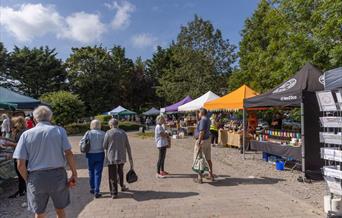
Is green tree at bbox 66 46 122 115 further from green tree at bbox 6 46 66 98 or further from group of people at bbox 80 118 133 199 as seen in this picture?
group of people at bbox 80 118 133 199

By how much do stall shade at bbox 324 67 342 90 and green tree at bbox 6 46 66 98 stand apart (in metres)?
42.8

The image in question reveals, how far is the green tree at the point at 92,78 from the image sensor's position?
4409cm

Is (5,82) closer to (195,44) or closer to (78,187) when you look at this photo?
(195,44)

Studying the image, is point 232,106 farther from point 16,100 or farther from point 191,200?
point 16,100

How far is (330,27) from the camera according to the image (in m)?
9.85

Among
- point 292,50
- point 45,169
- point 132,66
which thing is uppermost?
point 132,66

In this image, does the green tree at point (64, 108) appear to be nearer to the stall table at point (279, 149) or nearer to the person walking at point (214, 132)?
the person walking at point (214, 132)

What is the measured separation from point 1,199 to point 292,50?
10.3 m

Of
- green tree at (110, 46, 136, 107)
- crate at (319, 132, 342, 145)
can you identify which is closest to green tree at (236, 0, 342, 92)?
crate at (319, 132, 342, 145)

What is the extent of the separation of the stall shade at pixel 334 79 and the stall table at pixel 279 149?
11.5 feet

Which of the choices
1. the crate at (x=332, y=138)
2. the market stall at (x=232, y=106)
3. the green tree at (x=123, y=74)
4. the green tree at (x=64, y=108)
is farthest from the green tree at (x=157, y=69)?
the crate at (x=332, y=138)

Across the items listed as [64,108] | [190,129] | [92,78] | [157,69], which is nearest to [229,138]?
[190,129]

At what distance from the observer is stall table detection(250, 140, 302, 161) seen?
8.44 metres

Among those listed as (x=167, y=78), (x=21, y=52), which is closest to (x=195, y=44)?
(x=167, y=78)
